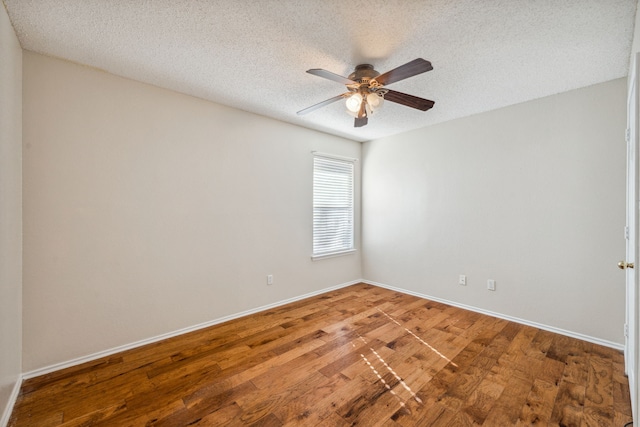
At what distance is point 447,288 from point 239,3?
3749 mm

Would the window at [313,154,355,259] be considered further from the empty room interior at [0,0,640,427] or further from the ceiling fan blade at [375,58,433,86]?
the ceiling fan blade at [375,58,433,86]

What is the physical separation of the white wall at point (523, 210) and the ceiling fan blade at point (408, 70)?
1.98 m

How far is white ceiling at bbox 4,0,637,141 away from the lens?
163 cm

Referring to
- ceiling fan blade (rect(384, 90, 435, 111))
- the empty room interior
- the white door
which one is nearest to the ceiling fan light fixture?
the empty room interior

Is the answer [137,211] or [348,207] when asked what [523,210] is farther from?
[137,211]

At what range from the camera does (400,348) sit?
250 centimetres

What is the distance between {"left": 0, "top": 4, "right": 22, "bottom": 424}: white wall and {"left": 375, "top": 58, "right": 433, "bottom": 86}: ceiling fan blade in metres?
2.35

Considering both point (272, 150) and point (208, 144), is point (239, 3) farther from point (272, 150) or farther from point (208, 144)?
point (272, 150)

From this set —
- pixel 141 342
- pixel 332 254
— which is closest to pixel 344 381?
pixel 141 342

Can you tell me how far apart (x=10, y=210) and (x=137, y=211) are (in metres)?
0.82

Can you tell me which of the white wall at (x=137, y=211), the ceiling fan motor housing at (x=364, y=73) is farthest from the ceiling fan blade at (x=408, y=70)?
the white wall at (x=137, y=211)

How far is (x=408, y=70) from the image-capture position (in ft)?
5.92

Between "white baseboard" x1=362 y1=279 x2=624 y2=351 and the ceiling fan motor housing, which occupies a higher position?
the ceiling fan motor housing

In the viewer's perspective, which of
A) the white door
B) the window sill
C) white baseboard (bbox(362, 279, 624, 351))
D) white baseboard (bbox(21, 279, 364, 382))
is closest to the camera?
the white door
